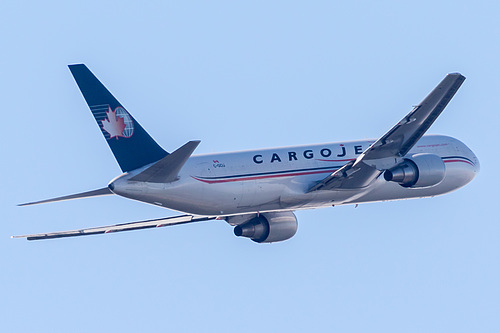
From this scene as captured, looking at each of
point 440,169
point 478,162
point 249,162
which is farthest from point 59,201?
point 478,162

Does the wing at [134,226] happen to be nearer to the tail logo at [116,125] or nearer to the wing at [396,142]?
the wing at [396,142]

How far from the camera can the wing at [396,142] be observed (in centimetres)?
6134

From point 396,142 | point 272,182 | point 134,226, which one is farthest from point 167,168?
point 396,142

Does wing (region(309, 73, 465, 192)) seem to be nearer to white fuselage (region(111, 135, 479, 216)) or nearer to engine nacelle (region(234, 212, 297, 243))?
white fuselage (region(111, 135, 479, 216))

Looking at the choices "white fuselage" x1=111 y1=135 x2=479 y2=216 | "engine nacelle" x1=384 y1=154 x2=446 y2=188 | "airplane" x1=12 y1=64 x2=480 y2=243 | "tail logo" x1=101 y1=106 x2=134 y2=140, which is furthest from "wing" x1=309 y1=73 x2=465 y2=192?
"tail logo" x1=101 y1=106 x2=134 y2=140

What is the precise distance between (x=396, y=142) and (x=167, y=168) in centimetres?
1125

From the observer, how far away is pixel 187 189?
207ft

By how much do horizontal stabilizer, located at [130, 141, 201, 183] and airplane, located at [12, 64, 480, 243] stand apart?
5 centimetres

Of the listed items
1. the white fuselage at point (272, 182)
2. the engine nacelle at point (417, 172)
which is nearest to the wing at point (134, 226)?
the white fuselage at point (272, 182)

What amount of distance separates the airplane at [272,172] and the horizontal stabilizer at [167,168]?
0.05 metres

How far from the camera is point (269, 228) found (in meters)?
70.8

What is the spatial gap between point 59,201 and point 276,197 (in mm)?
10715

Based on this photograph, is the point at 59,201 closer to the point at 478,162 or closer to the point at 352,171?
the point at 352,171

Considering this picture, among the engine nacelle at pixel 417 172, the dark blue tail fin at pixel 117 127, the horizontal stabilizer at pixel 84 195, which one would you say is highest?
the dark blue tail fin at pixel 117 127
